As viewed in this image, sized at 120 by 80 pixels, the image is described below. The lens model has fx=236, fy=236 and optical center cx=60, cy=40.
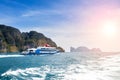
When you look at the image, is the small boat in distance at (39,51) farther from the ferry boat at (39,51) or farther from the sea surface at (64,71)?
the sea surface at (64,71)

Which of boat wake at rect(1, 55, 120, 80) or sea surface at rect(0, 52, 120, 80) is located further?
sea surface at rect(0, 52, 120, 80)

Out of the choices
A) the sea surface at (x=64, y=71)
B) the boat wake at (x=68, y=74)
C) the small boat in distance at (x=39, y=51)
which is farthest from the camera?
the small boat in distance at (x=39, y=51)

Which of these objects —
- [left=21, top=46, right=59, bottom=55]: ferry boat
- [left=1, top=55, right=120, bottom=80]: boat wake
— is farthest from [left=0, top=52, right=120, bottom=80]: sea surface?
[left=21, top=46, right=59, bottom=55]: ferry boat

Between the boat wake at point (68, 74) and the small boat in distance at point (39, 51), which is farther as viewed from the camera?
the small boat in distance at point (39, 51)

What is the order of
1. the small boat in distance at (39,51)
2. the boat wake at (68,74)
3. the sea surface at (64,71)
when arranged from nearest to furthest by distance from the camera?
the boat wake at (68,74) → the sea surface at (64,71) → the small boat in distance at (39,51)

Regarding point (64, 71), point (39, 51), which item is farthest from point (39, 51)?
point (64, 71)

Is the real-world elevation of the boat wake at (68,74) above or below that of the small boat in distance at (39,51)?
below

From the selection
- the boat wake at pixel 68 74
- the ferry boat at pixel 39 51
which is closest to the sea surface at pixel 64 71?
Answer: the boat wake at pixel 68 74

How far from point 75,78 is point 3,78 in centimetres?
1115

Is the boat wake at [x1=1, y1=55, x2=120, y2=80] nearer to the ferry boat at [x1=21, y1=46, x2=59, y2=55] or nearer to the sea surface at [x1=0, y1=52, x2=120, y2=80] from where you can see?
the sea surface at [x1=0, y1=52, x2=120, y2=80]

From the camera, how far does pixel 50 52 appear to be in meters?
164

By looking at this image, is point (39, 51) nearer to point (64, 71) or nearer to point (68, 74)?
point (64, 71)

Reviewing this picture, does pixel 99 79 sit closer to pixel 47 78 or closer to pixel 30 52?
pixel 47 78

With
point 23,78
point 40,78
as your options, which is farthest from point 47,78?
point 23,78
